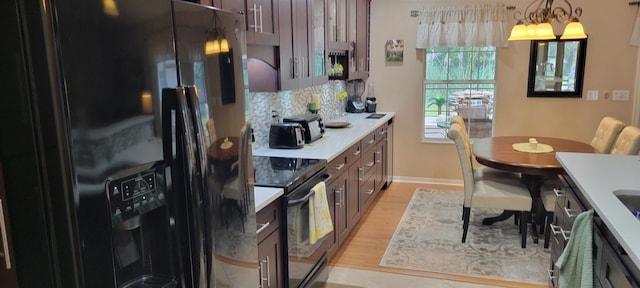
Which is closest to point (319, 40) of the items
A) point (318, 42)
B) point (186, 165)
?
point (318, 42)

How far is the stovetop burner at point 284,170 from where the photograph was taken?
2453 mm

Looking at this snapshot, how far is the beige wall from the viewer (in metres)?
4.88

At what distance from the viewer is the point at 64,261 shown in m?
1.01

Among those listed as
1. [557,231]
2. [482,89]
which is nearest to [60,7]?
[557,231]

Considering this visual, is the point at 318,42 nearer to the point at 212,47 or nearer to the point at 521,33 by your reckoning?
the point at 521,33

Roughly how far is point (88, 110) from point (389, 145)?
474 cm

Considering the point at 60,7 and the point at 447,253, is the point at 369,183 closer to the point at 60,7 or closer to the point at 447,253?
the point at 447,253

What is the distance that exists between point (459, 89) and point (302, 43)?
2.85m

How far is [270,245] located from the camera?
7.61 feet

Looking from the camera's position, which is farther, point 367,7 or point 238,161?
point 367,7

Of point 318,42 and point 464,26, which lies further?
point 464,26

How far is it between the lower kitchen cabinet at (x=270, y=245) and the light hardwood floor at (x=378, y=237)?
1.16 m

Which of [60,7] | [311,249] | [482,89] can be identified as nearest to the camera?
[60,7]

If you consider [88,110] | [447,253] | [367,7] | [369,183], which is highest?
[367,7]
